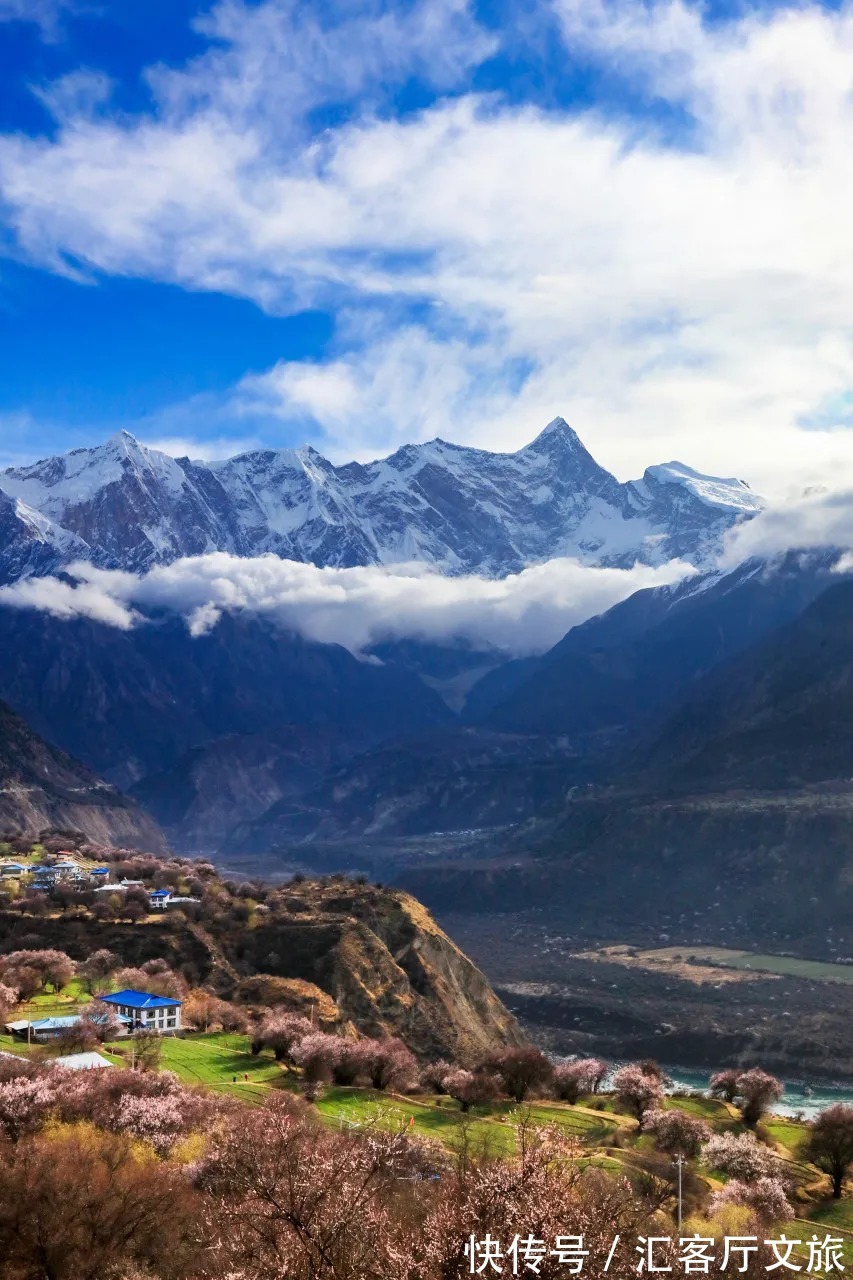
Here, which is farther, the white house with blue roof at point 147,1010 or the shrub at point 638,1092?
the white house with blue roof at point 147,1010

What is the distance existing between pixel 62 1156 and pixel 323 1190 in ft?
41.2

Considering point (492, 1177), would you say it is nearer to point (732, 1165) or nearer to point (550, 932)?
point (732, 1165)

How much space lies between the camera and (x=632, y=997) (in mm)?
136625

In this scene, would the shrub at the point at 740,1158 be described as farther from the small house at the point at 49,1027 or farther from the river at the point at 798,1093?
the river at the point at 798,1093

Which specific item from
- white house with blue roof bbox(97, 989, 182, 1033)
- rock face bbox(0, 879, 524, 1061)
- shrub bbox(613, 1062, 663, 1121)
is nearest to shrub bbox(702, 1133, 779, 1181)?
shrub bbox(613, 1062, 663, 1121)

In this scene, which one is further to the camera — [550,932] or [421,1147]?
[550,932]

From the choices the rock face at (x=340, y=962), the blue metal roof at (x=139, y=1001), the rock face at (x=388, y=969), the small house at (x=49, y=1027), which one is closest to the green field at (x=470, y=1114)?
the small house at (x=49, y=1027)

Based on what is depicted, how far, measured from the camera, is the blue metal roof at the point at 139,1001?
66.5m

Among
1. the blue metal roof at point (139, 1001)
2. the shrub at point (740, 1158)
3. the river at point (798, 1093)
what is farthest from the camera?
the river at point (798, 1093)

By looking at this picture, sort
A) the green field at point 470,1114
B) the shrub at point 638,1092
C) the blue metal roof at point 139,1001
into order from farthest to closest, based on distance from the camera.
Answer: the blue metal roof at point 139,1001, the shrub at point 638,1092, the green field at point 470,1114

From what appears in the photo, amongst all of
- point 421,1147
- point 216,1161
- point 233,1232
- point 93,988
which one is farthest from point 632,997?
point 233,1232

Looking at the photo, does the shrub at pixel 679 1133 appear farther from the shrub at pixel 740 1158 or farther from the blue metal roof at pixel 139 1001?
the blue metal roof at pixel 139 1001

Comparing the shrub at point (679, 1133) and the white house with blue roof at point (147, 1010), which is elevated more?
the white house with blue roof at point (147, 1010)

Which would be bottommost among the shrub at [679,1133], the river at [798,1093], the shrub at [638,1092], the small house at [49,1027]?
the river at [798,1093]
